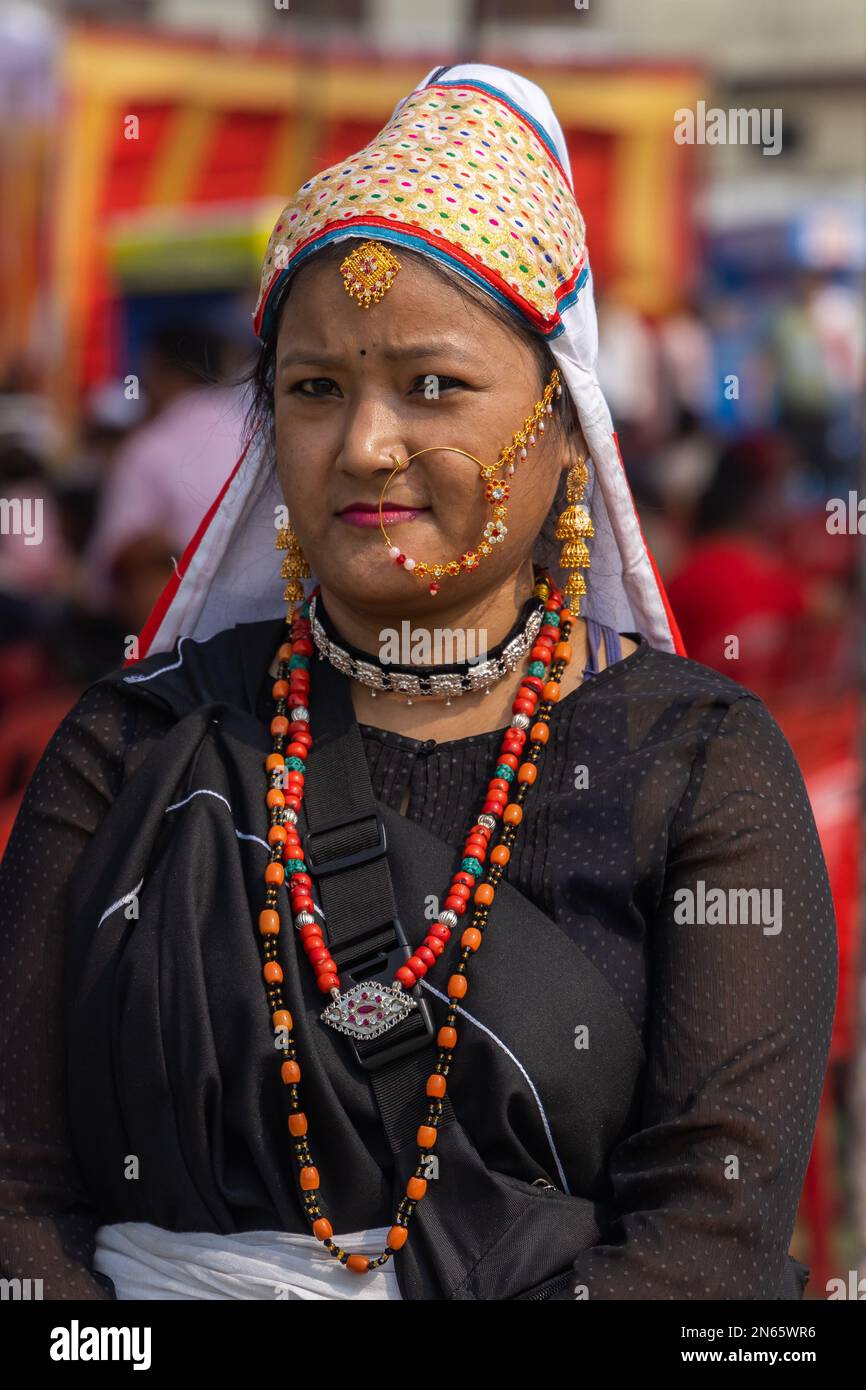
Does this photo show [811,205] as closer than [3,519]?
No

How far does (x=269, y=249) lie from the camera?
2.33 metres

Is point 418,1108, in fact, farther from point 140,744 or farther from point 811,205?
point 811,205

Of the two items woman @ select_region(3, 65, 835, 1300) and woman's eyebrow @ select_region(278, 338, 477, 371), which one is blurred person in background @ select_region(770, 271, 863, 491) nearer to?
woman @ select_region(3, 65, 835, 1300)

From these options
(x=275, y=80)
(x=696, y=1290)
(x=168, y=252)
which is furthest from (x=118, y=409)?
(x=696, y=1290)

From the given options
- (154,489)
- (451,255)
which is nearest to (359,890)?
(451,255)

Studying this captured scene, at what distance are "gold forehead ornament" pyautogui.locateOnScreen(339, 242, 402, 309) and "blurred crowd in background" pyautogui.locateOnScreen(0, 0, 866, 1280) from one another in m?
2.04

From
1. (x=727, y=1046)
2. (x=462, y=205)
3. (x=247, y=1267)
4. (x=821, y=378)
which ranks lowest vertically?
(x=247, y=1267)

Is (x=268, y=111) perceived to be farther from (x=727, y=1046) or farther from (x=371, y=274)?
(x=727, y=1046)

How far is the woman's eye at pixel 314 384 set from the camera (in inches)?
88.9

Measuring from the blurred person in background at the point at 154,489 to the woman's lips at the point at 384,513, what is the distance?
3.21 metres

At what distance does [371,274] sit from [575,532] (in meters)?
0.50

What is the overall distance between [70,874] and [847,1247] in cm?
248

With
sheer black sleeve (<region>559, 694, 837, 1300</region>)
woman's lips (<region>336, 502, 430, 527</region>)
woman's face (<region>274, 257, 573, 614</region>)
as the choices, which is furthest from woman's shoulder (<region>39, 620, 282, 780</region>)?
sheer black sleeve (<region>559, 694, 837, 1300</region>)

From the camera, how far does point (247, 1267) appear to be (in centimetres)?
217
